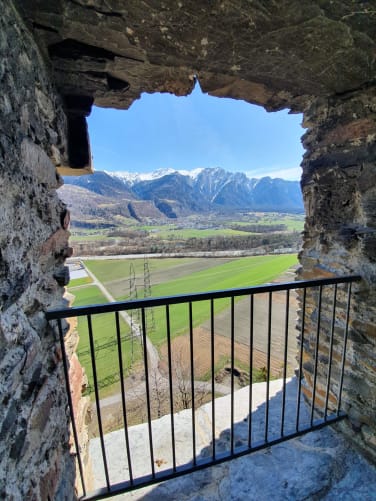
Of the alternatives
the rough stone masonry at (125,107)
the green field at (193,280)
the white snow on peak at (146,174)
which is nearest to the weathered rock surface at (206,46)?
the rough stone masonry at (125,107)

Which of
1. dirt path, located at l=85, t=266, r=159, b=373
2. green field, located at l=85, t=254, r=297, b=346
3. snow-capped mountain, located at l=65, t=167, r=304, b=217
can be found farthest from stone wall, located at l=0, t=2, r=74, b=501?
snow-capped mountain, located at l=65, t=167, r=304, b=217

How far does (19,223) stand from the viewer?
91 centimetres

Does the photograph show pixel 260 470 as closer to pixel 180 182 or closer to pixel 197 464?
pixel 197 464

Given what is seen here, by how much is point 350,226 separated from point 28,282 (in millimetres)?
1925

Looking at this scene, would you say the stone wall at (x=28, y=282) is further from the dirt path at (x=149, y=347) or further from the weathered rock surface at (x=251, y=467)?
the dirt path at (x=149, y=347)

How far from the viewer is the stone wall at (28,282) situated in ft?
2.61

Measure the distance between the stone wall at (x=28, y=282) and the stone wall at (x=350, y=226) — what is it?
71.8 inches

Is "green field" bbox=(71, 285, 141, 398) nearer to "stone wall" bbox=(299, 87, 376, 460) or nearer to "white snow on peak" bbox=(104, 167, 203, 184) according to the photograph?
"stone wall" bbox=(299, 87, 376, 460)

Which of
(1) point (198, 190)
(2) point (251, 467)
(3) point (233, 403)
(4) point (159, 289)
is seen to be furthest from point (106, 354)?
(1) point (198, 190)

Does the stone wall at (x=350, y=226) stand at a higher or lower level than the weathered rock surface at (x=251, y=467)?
higher

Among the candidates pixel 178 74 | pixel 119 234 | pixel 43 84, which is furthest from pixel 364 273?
pixel 119 234

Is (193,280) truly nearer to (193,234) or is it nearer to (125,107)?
(125,107)

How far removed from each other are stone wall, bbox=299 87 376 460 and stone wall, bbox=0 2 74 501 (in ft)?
5.98

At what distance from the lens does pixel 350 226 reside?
1683mm
